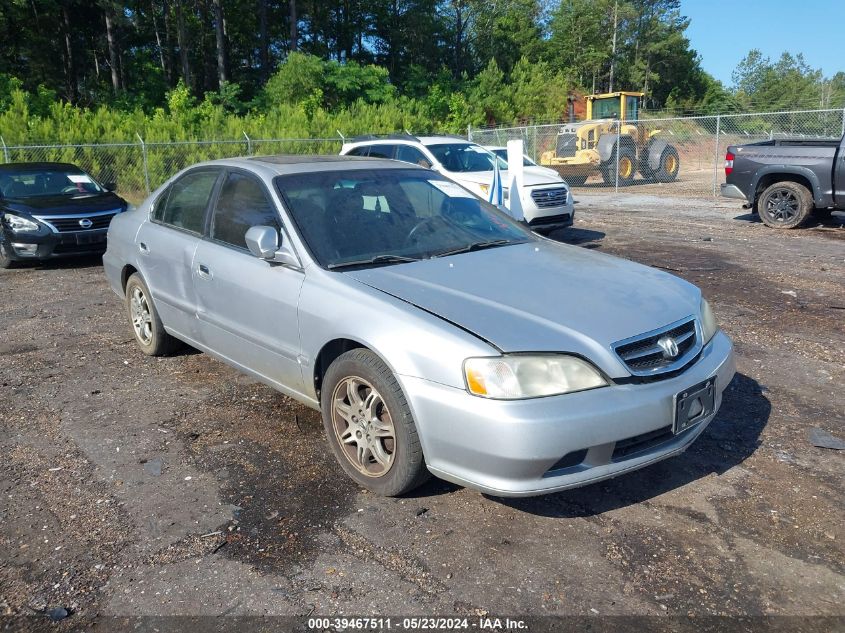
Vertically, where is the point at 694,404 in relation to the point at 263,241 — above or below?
below

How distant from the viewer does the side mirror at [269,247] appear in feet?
12.7

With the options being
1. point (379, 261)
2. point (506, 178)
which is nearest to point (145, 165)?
point (506, 178)

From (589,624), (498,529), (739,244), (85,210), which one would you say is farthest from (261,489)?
(739,244)

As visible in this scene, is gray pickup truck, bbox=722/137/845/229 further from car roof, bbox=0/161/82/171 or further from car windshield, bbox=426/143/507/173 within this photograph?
car roof, bbox=0/161/82/171

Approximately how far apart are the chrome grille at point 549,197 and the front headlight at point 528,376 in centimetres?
828

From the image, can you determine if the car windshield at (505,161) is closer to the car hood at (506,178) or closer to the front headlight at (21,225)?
the car hood at (506,178)

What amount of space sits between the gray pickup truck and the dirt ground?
7.37m

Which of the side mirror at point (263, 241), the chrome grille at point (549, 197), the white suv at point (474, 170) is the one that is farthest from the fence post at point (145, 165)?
the side mirror at point (263, 241)

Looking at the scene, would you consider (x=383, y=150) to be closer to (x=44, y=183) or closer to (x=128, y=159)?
(x=44, y=183)

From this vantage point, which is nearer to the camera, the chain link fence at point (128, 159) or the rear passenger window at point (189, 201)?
the rear passenger window at point (189, 201)

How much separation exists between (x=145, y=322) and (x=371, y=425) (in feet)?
10.1

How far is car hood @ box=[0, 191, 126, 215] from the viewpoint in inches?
386

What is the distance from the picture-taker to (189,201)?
5.04m

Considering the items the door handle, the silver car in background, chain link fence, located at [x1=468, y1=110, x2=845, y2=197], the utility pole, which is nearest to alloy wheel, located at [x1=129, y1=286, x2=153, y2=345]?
the silver car in background
